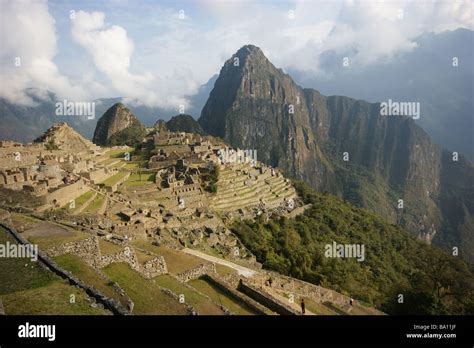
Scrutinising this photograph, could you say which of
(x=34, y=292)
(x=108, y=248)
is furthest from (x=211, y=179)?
(x=34, y=292)

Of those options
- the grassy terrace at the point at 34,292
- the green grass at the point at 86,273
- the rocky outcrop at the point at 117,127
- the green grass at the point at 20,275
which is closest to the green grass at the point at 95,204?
the green grass at the point at 86,273

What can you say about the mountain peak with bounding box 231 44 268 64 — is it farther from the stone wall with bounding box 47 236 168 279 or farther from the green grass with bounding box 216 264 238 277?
the stone wall with bounding box 47 236 168 279

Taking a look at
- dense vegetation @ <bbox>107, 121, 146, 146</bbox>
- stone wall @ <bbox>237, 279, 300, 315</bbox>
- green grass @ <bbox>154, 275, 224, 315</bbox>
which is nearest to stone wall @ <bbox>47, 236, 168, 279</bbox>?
green grass @ <bbox>154, 275, 224, 315</bbox>

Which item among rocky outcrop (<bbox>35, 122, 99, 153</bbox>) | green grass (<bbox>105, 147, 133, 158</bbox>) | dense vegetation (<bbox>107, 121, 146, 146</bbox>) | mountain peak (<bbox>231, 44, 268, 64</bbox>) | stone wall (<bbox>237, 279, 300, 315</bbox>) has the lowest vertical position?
stone wall (<bbox>237, 279, 300, 315</bbox>)

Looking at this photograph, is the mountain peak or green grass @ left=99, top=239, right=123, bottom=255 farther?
the mountain peak

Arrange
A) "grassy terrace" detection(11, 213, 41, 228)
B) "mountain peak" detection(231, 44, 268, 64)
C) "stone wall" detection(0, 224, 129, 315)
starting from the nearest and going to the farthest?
1. "stone wall" detection(0, 224, 129, 315)
2. "grassy terrace" detection(11, 213, 41, 228)
3. "mountain peak" detection(231, 44, 268, 64)

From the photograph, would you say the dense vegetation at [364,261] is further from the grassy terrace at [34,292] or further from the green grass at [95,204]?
the grassy terrace at [34,292]

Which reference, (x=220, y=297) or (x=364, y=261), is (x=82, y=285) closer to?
(x=220, y=297)
